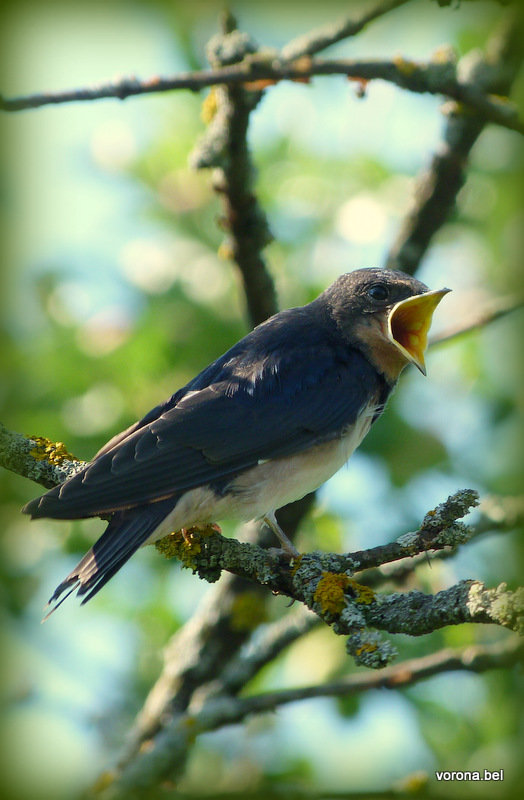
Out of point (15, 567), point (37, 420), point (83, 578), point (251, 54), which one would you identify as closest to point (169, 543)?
point (83, 578)

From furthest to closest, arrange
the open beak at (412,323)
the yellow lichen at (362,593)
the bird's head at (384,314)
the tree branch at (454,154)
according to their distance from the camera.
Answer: the tree branch at (454,154), the bird's head at (384,314), the open beak at (412,323), the yellow lichen at (362,593)

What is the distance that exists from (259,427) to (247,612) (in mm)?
1259

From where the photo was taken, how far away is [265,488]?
425cm

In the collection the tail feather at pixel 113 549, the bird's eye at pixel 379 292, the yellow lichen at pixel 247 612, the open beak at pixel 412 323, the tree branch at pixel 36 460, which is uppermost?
the bird's eye at pixel 379 292

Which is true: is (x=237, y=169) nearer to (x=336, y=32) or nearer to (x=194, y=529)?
(x=336, y=32)

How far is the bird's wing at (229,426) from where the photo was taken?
3.76m

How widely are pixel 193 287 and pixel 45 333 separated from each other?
1.02 m

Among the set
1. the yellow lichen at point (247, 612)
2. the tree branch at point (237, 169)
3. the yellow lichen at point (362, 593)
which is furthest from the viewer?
the yellow lichen at point (247, 612)

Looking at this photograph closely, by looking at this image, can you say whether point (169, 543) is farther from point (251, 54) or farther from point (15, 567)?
point (251, 54)

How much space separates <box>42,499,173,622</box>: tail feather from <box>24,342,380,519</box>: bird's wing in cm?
7

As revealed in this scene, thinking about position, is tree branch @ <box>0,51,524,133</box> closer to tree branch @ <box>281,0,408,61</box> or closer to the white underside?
tree branch @ <box>281,0,408,61</box>

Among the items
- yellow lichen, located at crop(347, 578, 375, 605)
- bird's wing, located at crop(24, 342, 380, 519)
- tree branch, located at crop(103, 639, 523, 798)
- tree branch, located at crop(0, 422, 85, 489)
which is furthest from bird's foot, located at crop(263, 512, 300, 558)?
tree branch, located at crop(0, 422, 85, 489)

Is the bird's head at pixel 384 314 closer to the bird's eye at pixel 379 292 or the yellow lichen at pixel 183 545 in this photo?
the bird's eye at pixel 379 292

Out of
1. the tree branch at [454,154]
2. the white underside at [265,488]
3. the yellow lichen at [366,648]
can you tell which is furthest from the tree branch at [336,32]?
the yellow lichen at [366,648]
